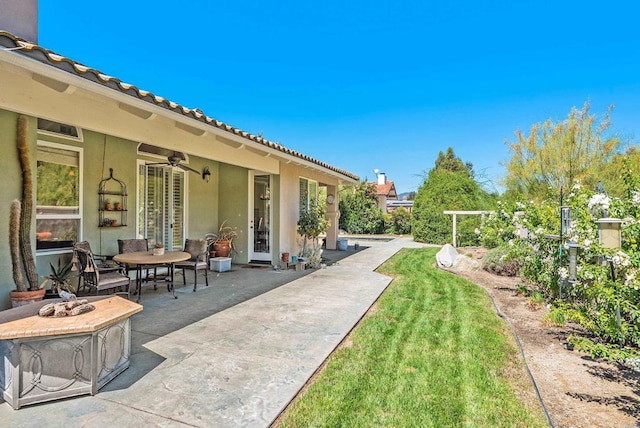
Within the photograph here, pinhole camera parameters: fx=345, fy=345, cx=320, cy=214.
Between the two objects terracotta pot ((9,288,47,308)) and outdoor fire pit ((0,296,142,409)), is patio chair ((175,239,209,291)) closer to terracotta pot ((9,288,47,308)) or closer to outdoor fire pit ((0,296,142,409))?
terracotta pot ((9,288,47,308))

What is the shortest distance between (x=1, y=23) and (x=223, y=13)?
337 inches

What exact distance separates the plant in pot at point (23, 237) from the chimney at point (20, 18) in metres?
1.55

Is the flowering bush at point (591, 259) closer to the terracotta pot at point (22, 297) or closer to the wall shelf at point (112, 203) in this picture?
the terracotta pot at point (22, 297)

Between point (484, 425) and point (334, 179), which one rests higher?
point (334, 179)

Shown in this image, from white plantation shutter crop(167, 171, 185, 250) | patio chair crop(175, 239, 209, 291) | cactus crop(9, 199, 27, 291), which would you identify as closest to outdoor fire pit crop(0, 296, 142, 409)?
cactus crop(9, 199, 27, 291)

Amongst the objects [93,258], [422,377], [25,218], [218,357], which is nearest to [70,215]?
[93,258]

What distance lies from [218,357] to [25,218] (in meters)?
3.15

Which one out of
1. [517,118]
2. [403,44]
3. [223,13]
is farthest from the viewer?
[517,118]

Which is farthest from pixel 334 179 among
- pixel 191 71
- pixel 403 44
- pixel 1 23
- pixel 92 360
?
pixel 92 360

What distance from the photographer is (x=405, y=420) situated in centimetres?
272

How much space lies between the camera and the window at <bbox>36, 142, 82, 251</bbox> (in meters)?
5.82

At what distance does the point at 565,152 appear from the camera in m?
13.0

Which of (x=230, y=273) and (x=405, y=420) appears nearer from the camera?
(x=405, y=420)

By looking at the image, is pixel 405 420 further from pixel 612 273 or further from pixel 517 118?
pixel 517 118
